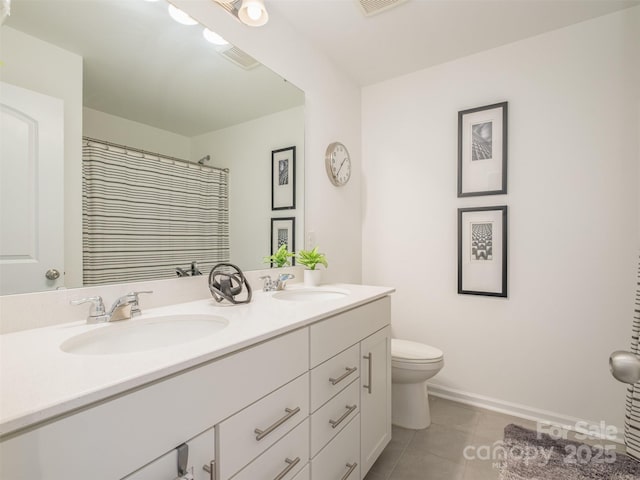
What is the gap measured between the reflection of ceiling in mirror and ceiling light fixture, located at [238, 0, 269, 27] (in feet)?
0.67

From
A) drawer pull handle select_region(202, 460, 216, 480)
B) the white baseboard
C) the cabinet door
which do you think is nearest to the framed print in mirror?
the cabinet door

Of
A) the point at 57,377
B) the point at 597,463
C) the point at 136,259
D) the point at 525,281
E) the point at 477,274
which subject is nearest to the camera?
the point at 57,377

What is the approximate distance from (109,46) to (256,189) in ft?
2.72

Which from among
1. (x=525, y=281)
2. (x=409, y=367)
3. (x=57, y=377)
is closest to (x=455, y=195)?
(x=525, y=281)

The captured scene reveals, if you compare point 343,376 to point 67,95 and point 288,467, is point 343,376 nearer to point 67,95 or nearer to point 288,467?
point 288,467

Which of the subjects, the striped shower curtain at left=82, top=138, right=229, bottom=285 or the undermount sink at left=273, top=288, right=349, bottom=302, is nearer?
the striped shower curtain at left=82, top=138, right=229, bottom=285

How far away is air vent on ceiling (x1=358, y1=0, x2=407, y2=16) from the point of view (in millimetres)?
1723

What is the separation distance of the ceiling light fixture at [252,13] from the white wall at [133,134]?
27.2 inches

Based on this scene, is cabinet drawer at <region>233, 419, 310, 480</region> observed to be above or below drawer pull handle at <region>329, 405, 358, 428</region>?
above

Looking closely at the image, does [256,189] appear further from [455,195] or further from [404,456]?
[404,456]

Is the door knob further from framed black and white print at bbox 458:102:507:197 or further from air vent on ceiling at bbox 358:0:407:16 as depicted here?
framed black and white print at bbox 458:102:507:197

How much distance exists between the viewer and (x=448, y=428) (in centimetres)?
193

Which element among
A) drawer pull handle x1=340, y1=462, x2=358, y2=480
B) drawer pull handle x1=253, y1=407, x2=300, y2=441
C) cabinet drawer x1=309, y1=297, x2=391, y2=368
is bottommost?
drawer pull handle x1=340, y1=462, x2=358, y2=480

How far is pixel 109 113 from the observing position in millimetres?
1126
